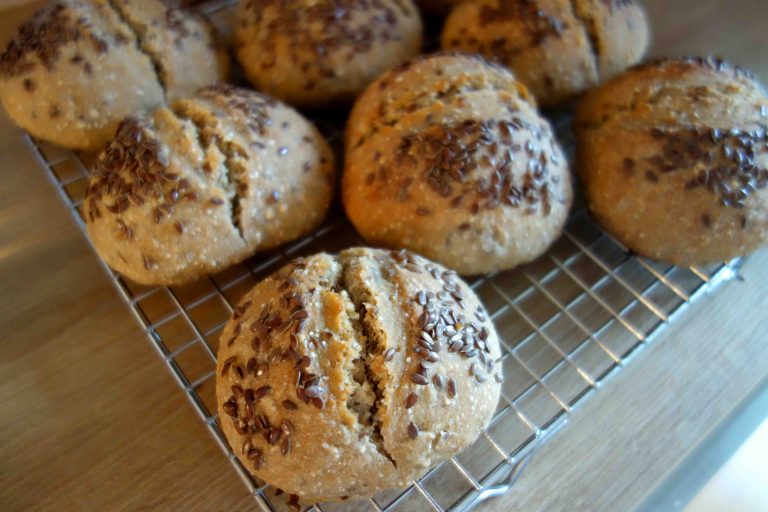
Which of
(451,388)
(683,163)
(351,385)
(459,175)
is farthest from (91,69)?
(683,163)

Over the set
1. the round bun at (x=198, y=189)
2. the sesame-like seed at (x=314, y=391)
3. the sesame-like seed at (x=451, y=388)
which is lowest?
the sesame-like seed at (x=451, y=388)

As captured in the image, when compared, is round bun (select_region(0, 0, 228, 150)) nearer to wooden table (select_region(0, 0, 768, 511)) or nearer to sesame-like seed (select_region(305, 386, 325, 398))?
wooden table (select_region(0, 0, 768, 511))

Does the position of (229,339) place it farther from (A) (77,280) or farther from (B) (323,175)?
(A) (77,280)

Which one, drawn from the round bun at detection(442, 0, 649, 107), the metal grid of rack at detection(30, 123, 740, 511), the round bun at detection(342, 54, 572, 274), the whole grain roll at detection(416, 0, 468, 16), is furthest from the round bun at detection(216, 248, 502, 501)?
the whole grain roll at detection(416, 0, 468, 16)

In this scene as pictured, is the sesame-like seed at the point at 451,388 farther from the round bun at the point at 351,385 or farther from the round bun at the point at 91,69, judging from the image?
the round bun at the point at 91,69

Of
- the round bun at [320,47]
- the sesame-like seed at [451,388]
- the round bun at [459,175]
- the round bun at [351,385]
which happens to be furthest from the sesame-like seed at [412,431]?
the round bun at [320,47]

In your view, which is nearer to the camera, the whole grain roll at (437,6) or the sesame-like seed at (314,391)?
the sesame-like seed at (314,391)
